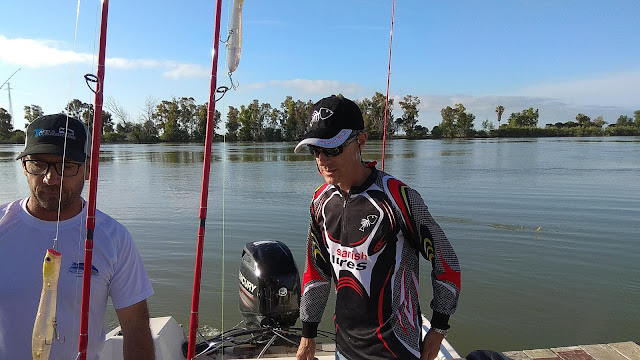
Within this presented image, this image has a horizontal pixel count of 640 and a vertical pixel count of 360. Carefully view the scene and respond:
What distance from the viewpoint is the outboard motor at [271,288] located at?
12.0 feet

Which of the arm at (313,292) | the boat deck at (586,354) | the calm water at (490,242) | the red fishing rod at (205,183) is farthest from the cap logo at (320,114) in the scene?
the boat deck at (586,354)

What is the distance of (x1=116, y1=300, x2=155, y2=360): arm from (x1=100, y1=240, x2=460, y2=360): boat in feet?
4.93

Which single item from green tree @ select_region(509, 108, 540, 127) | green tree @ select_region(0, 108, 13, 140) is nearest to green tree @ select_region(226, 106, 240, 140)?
green tree @ select_region(0, 108, 13, 140)

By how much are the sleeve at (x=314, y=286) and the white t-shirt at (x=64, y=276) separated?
0.79m

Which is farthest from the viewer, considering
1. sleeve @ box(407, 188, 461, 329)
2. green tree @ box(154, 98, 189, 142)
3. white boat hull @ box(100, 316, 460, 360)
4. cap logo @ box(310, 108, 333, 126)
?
green tree @ box(154, 98, 189, 142)

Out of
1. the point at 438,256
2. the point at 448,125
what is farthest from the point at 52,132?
the point at 448,125

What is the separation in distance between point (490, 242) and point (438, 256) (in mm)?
7015

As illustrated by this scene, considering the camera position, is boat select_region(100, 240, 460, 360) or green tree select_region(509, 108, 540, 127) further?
green tree select_region(509, 108, 540, 127)

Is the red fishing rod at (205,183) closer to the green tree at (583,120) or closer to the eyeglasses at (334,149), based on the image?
the eyeglasses at (334,149)

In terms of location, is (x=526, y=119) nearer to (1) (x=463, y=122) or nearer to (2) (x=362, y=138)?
(1) (x=463, y=122)

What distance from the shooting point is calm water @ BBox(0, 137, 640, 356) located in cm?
548

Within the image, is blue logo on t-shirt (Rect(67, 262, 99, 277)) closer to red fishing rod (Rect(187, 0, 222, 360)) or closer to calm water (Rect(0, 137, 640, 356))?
red fishing rod (Rect(187, 0, 222, 360))

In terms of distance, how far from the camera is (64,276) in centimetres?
171

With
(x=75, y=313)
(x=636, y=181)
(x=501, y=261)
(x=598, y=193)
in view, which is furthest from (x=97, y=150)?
(x=636, y=181)
